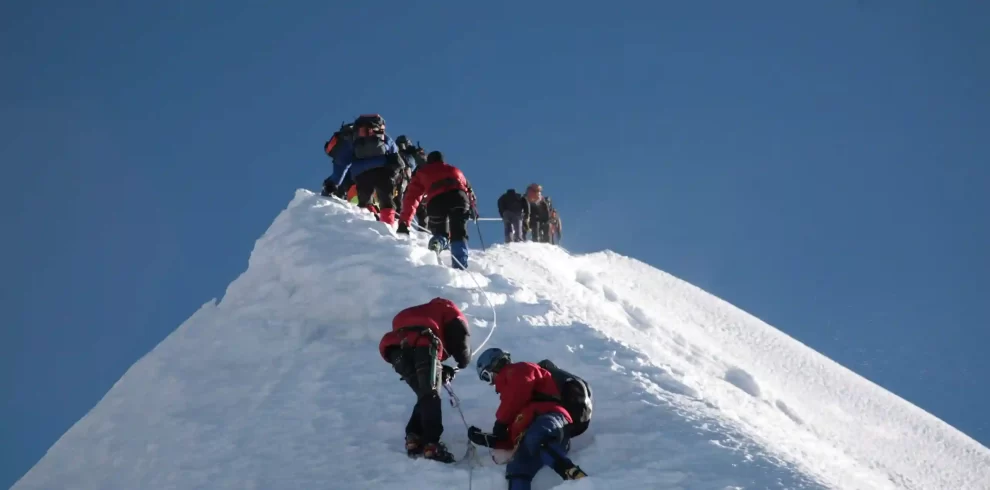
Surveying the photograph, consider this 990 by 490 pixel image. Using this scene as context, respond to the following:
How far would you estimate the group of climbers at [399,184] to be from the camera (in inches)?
382

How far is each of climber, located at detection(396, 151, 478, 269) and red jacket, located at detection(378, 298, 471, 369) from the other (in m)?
3.38

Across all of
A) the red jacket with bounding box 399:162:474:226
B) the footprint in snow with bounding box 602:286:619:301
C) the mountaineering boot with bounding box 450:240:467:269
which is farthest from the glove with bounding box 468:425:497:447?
the footprint in snow with bounding box 602:286:619:301

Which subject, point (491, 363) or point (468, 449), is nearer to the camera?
point (468, 449)

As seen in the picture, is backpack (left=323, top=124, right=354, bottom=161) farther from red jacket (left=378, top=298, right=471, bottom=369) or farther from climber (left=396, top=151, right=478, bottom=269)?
red jacket (left=378, top=298, right=471, bottom=369)

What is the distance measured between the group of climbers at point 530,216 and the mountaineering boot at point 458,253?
9010 millimetres

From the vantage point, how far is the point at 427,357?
18.8 feet

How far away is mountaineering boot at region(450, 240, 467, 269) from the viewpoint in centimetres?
952

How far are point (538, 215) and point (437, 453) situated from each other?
594 inches

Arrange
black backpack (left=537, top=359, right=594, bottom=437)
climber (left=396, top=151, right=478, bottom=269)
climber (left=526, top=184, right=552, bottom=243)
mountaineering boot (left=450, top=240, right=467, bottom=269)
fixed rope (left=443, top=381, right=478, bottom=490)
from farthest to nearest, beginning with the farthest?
climber (left=526, top=184, right=552, bottom=243) → climber (left=396, top=151, right=478, bottom=269) → mountaineering boot (left=450, top=240, right=467, bottom=269) → black backpack (left=537, top=359, right=594, bottom=437) → fixed rope (left=443, top=381, right=478, bottom=490)

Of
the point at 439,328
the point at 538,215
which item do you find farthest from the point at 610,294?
the point at 439,328

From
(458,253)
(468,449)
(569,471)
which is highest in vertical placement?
(458,253)

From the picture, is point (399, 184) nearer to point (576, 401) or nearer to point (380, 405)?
point (380, 405)

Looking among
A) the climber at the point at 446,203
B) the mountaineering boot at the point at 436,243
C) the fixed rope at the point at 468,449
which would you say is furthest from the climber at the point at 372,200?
the fixed rope at the point at 468,449

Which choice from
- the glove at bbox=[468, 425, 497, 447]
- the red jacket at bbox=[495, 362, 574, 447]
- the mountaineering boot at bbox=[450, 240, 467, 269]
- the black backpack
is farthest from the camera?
the mountaineering boot at bbox=[450, 240, 467, 269]
